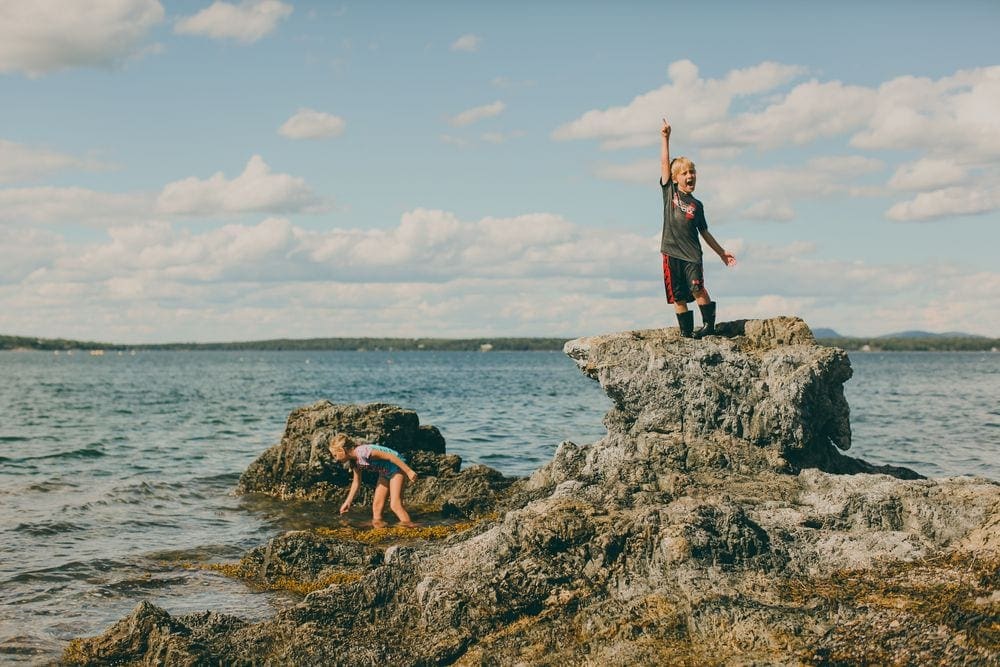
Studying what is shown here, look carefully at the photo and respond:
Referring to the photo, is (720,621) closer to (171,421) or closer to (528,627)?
(528,627)

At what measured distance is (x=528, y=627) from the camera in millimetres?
7805

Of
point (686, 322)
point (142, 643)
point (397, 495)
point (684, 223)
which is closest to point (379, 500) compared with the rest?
point (397, 495)

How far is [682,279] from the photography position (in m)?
12.4

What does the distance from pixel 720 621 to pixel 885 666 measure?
1.30m

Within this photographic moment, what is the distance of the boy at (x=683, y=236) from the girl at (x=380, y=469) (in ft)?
19.6

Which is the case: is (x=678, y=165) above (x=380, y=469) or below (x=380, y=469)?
above

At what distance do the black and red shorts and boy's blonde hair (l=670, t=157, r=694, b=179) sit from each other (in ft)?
3.90

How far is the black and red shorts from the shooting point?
480 inches

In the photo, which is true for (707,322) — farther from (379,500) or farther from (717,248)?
(379,500)

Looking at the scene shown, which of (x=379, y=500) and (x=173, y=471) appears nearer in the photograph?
(x=379, y=500)

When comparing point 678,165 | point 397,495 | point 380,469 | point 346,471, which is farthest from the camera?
point 346,471

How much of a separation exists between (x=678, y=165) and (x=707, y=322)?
2347mm

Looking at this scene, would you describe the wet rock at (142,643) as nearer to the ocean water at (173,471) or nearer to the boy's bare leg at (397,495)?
the ocean water at (173,471)

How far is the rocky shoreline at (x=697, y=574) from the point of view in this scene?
23.6 feet
